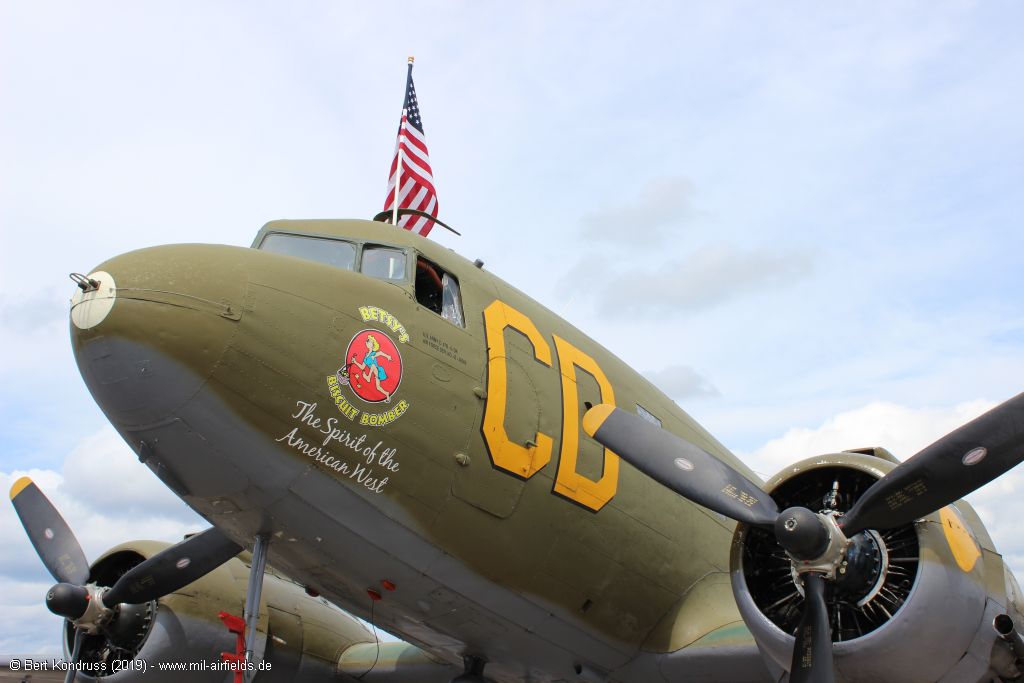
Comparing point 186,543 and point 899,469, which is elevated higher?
point 899,469

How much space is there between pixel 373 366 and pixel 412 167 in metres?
6.72

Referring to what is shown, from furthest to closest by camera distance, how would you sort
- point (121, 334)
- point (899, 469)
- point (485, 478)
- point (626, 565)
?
1. point (626, 565)
2. point (485, 478)
3. point (899, 469)
4. point (121, 334)

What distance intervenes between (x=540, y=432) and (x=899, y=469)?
2.84m

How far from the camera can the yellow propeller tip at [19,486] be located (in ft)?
38.0

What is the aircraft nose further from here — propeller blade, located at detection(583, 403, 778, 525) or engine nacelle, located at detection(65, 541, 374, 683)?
engine nacelle, located at detection(65, 541, 374, 683)

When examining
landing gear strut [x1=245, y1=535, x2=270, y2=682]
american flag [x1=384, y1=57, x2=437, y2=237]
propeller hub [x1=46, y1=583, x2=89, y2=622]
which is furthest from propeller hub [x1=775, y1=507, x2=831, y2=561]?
propeller hub [x1=46, y1=583, x2=89, y2=622]

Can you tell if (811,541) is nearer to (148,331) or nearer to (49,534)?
(148,331)

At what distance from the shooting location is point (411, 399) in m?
7.13

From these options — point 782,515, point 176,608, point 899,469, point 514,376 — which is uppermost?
point 514,376

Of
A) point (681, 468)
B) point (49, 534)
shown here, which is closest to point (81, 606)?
point (49, 534)

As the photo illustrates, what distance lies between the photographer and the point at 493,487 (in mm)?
7613

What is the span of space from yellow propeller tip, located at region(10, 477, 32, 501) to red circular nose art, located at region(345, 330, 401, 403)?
6.87 metres

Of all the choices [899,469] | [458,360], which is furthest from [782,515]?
[458,360]

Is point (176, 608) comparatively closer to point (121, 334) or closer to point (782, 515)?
point (121, 334)
